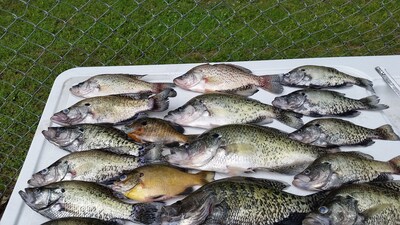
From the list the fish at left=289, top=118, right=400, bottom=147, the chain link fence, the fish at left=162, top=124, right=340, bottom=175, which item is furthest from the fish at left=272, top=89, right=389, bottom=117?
the chain link fence

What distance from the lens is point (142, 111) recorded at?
2.22m

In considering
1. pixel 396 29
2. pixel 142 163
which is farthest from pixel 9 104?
pixel 396 29

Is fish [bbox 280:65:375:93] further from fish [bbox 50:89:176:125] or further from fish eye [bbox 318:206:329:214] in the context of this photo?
fish eye [bbox 318:206:329:214]

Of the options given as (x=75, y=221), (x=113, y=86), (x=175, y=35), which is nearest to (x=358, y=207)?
(x=75, y=221)

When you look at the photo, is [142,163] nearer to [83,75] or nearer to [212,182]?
[212,182]

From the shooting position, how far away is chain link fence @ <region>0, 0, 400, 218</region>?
4.09m

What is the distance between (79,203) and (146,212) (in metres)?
0.25

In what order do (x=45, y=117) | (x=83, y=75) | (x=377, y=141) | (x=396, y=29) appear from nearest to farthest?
(x=377, y=141), (x=45, y=117), (x=83, y=75), (x=396, y=29)

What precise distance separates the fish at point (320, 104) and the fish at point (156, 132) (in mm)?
476

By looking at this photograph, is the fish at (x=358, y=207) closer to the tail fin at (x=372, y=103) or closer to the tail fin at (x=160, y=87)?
the tail fin at (x=372, y=103)

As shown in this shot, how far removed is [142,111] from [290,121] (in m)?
0.64

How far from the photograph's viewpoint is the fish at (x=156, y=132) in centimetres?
207

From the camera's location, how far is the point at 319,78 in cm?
241

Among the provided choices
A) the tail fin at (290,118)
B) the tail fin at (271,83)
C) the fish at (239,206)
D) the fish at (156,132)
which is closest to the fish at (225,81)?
the tail fin at (271,83)
